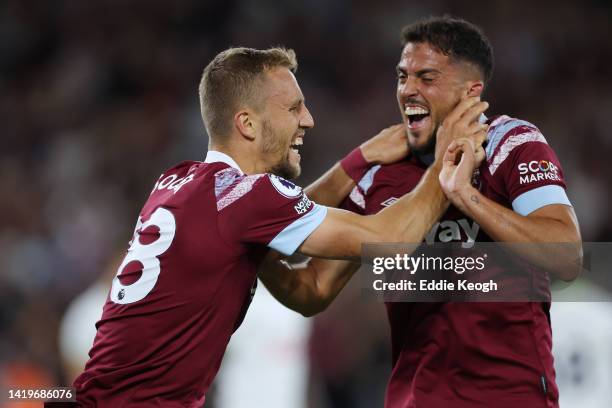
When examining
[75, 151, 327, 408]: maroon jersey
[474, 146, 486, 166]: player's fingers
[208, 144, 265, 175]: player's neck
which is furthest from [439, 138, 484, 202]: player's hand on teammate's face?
[208, 144, 265, 175]: player's neck

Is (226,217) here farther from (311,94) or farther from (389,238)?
(311,94)

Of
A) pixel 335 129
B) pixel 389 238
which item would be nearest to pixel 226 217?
pixel 389 238

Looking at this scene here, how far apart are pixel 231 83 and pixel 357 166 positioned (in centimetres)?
85

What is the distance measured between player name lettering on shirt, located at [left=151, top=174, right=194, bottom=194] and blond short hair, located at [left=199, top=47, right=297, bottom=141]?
26cm

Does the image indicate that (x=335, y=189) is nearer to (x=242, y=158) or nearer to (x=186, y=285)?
(x=242, y=158)

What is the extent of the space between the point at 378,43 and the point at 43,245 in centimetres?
402

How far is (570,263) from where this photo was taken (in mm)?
3459

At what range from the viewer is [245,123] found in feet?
12.2

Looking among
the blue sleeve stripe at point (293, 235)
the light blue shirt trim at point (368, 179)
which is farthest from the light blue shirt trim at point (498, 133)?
the blue sleeve stripe at point (293, 235)

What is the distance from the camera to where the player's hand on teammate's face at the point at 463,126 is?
3640 millimetres

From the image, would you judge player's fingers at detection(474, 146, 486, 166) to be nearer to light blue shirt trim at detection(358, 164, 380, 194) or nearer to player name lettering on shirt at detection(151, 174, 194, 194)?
light blue shirt trim at detection(358, 164, 380, 194)

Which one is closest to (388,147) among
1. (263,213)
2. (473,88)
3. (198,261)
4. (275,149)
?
(473,88)

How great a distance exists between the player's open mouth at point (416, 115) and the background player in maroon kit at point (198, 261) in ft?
1.63

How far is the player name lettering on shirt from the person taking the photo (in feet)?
11.5
